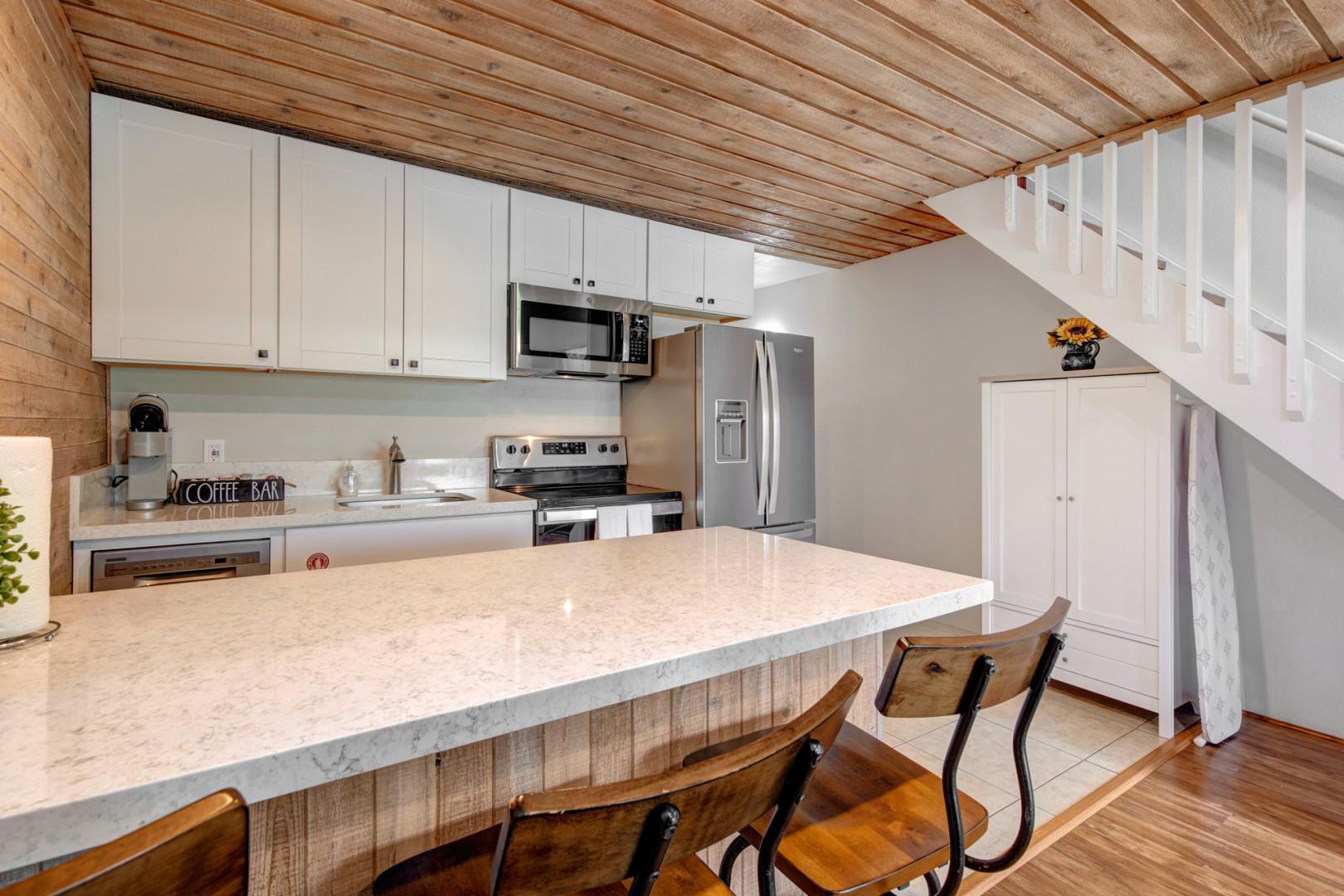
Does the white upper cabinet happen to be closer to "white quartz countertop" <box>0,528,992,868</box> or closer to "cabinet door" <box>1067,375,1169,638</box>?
"cabinet door" <box>1067,375,1169,638</box>

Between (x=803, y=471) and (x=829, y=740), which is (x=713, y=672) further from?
(x=803, y=471)

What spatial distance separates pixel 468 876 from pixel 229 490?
8.04ft

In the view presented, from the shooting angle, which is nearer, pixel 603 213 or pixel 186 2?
pixel 186 2

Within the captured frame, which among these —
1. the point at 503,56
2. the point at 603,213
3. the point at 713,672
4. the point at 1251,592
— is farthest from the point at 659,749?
the point at 1251,592

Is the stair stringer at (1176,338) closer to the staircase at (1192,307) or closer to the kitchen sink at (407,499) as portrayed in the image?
the staircase at (1192,307)

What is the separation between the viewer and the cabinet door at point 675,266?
3.43 meters

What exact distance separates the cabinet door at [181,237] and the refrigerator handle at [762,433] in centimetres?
220

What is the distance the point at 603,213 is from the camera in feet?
10.7

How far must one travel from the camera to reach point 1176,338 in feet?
8.22

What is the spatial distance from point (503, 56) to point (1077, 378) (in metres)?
2.62

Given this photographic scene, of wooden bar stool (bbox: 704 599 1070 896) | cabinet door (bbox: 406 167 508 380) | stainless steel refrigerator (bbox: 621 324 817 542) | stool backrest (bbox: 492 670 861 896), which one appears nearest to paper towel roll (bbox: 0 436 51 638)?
stool backrest (bbox: 492 670 861 896)

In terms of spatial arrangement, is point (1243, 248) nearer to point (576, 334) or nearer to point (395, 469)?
point (576, 334)

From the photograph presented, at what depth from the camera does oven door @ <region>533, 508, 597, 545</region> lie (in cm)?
283

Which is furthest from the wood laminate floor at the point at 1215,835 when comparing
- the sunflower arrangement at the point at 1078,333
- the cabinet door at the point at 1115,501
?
the sunflower arrangement at the point at 1078,333
